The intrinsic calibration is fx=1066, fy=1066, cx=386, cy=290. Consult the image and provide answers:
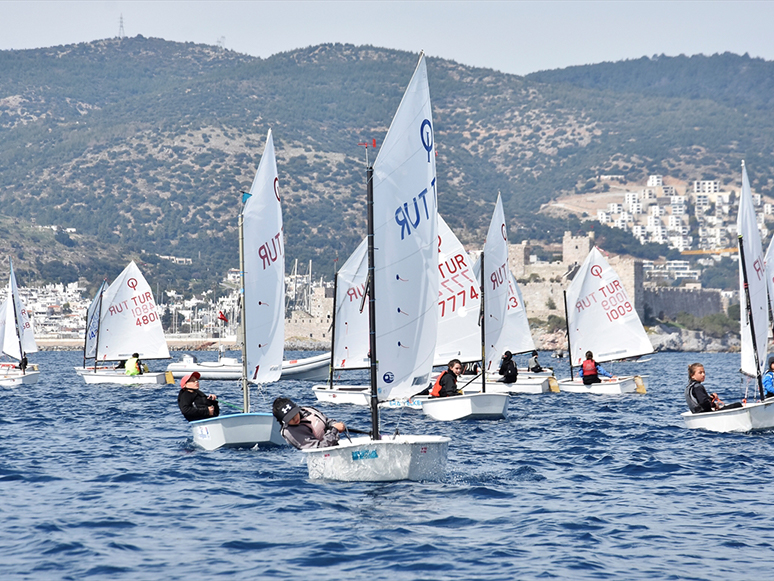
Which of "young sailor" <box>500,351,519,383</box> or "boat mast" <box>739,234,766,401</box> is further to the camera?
"young sailor" <box>500,351,519,383</box>

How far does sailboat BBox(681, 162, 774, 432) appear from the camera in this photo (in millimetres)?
19578

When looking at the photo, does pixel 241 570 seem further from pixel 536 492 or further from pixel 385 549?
pixel 536 492

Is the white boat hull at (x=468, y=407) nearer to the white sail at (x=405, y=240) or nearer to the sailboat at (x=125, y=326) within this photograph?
the white sail at (x=405, y=240)

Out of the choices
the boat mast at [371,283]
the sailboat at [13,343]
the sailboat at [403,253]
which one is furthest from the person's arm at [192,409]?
the sailboat at [13,343]

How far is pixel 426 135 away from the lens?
1508cm

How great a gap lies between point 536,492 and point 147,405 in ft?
54.7

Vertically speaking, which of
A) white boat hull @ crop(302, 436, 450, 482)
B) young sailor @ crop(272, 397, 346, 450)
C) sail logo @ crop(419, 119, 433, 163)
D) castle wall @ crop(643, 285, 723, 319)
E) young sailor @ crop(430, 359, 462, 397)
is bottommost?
white boat hull @ crop(302, 436, 450, 482)

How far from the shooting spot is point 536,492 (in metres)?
13.9

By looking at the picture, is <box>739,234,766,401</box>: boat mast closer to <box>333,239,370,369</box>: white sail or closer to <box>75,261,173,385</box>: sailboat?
<box>333,239,370,369</box>: white sail

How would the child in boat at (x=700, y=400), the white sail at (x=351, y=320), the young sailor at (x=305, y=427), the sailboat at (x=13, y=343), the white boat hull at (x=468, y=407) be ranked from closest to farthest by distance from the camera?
the young sailor at (x=305, y=427), the child in boat at (x=700, y=400), the white boat hull at (x=468, y=407), the white sail at (x=351, y=320), the sailboat at (x=13, y=343)

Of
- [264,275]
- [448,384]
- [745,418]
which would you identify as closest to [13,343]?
[448,384]

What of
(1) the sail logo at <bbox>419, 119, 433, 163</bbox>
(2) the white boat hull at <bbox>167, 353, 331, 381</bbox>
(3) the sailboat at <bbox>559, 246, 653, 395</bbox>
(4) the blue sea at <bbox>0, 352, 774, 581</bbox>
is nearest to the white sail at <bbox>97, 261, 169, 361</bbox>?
(2) the white boat hull at <bbox>167, 353, 331, 381</bbox>

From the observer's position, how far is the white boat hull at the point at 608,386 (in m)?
32.3

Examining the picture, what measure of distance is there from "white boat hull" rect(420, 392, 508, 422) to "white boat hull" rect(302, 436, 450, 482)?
884cm
